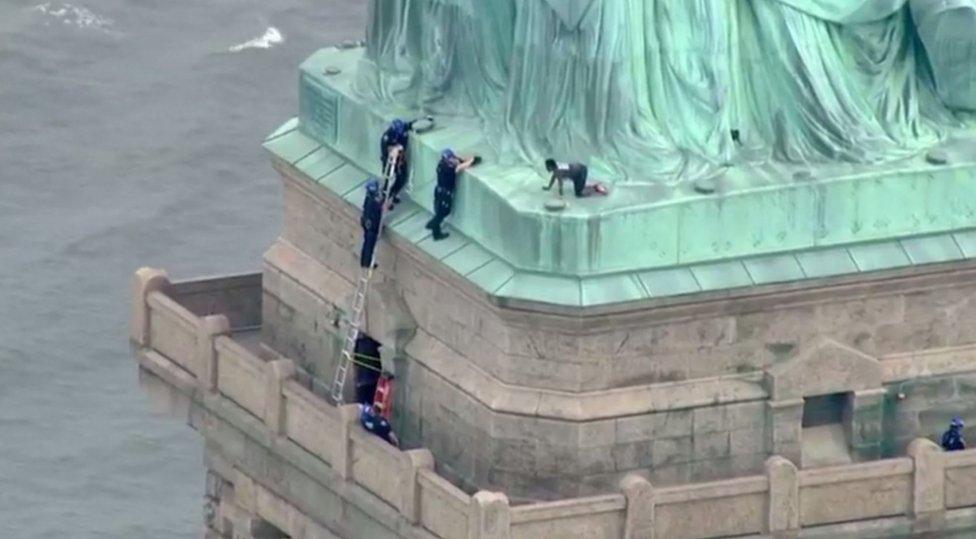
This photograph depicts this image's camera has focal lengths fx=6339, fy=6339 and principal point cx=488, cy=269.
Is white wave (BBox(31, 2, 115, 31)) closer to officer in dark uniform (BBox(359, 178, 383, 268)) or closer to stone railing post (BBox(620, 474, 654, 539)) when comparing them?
officer in dark uniform (BBox(359, 178, 383, 268))

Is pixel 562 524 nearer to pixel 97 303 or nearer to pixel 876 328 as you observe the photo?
pixel 876 328

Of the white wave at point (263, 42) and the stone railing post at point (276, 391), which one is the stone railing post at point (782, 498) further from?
the white wave at point (263, 42)

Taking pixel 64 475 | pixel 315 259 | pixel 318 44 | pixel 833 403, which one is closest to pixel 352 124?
pixel 315 259

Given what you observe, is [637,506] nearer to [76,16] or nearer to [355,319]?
[355,319]

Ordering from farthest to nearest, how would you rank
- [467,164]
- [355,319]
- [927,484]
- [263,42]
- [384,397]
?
1. [263,42]
2. [355,319]
3. [384,397]
4. [927,484]
5. [467,164]

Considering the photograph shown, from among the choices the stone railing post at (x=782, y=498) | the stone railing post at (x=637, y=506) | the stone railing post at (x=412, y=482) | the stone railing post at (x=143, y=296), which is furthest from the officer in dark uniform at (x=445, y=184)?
the stone railing post at (x=143, y=296)

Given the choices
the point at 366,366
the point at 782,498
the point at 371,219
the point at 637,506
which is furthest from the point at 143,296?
the point at 782,498
